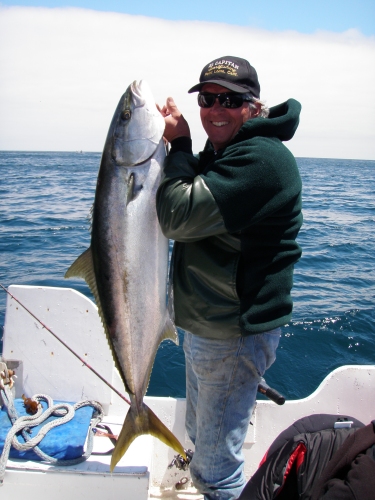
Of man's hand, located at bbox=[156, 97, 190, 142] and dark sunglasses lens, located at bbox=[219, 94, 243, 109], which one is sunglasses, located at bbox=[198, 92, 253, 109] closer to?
dark sunglasses lens, located at bbox=[219, 94, 243, 109]

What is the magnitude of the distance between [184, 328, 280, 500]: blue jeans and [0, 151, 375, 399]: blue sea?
1.32 meters

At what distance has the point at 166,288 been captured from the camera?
103 inches

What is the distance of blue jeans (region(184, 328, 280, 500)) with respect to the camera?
8.26 feet

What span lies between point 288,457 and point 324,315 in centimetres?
542

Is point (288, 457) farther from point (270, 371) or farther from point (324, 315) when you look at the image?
point (324, 315)

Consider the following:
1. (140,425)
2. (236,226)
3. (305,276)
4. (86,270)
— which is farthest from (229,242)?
(305,276)

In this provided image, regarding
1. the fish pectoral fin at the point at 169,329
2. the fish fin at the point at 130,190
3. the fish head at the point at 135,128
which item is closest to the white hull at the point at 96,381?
the fish pectoral fin at the point at 169,329

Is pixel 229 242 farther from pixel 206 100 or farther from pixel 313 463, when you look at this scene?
pixel 313 463

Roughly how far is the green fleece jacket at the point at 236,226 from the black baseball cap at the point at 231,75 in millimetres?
214

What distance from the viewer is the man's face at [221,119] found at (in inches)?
96.9

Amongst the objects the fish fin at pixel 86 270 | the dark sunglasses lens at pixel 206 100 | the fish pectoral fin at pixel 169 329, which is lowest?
the fish pectoral fin at pixel 169 329

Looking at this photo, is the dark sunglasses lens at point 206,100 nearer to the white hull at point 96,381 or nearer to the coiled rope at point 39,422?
the white hull at point 96,381

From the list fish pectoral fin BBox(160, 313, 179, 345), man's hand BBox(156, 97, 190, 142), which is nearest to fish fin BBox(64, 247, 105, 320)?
fish pectoral fin BBox(160, 313, 179, 345)

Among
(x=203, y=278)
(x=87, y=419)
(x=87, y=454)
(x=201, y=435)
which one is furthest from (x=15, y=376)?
(x=203, y=278)
